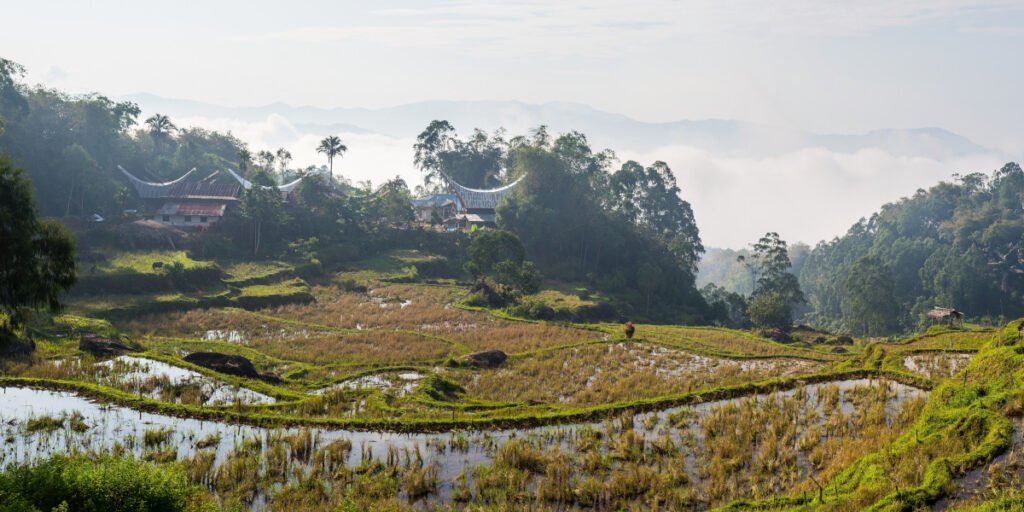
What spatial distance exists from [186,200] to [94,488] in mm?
59204

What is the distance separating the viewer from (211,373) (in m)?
22.8

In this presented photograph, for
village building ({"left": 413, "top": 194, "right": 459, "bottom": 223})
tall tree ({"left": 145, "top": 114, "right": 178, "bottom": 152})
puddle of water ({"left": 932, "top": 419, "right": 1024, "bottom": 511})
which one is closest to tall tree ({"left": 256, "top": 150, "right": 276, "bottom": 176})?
tall tree ({"left": 145, "top": 114, "right": 178, "bottom": 152})

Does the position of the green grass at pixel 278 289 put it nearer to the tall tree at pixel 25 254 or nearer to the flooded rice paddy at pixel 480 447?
the flooded rice paddy at pixel 480 447

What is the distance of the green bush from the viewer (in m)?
11.3

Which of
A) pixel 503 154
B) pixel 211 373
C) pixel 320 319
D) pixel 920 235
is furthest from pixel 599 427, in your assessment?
pixel 920 235

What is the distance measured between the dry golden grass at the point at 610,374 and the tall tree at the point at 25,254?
39.6ft

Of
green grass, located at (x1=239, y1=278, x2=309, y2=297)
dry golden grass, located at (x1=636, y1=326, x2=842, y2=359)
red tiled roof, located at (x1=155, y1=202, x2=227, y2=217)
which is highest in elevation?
red tiled roof, located at (x1=155, y1=202, x2=227, y2=217)

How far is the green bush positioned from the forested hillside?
68.5 metres

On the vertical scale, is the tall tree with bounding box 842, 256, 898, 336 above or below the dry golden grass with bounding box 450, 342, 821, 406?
above

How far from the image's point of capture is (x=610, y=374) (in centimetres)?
2658

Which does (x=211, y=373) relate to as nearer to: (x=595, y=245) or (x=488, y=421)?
(x=488, y=421)

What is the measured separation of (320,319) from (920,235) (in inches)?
3719

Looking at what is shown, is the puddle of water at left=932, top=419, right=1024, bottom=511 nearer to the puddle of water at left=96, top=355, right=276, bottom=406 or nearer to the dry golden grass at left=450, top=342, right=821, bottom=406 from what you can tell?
the dry golden grass at left=450, top=342, right=821, bottom=406

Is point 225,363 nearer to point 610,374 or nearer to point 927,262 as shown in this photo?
point 610,374
